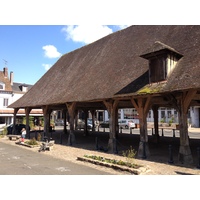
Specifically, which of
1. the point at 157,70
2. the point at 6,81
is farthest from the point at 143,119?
the point at 6,81

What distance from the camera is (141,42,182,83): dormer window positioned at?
1048cm

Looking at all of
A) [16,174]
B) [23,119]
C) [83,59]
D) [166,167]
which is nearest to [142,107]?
[166,167]

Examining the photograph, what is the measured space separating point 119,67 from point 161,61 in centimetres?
402

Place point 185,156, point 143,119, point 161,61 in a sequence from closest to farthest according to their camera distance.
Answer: point 185,156
point 161,61
point 143,119

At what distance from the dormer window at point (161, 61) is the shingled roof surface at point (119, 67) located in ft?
1.05

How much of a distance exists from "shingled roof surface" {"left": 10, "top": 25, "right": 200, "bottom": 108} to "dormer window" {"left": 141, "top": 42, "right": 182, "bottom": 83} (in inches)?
12.6

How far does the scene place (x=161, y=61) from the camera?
35.0 feet

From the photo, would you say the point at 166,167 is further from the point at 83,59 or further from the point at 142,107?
the point at 83,59

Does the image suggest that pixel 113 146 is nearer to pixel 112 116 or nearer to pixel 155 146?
pixel 112 116

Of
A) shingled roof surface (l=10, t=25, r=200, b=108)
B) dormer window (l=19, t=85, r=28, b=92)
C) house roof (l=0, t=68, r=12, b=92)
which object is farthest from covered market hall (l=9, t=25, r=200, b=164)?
dormer window (l=19, t=85, r=28, b=92)

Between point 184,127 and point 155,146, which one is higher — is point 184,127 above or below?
above

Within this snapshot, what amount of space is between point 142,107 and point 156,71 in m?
1.89

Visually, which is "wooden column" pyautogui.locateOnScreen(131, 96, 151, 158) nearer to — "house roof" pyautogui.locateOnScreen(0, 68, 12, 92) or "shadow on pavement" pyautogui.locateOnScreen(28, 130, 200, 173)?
"shadow on pavement" pyautogui.locateOnScreen(28, 130, 200, 173)

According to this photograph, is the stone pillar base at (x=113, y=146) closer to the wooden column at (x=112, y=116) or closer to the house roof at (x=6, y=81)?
the wooden column at (x=112, y=116)
